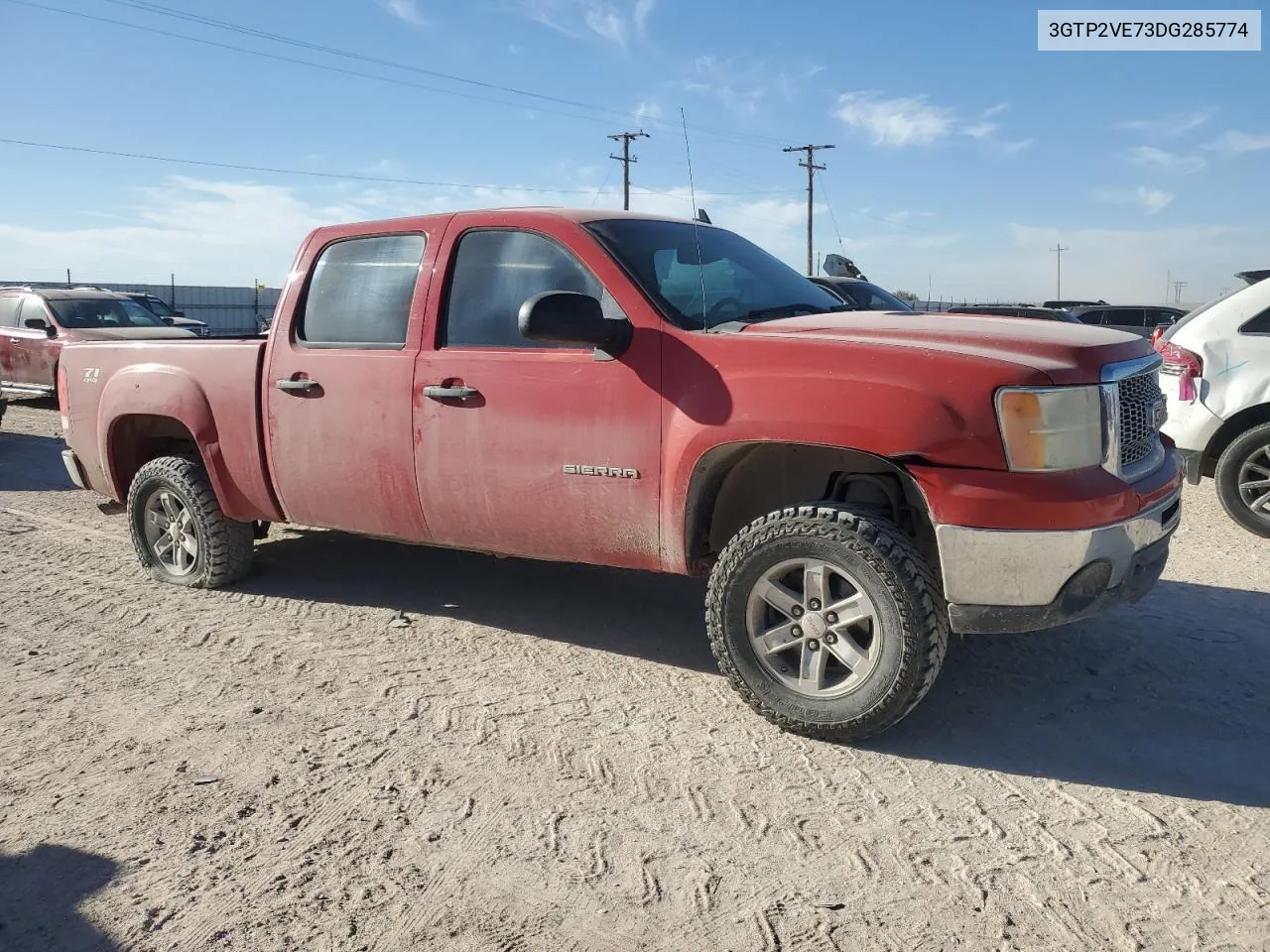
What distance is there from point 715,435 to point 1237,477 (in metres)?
4.78

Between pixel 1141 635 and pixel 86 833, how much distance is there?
14.0 feet

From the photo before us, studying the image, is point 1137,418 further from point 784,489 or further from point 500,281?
point 500,281

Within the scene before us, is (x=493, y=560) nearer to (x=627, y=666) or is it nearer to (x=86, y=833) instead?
(x=627, y=666)

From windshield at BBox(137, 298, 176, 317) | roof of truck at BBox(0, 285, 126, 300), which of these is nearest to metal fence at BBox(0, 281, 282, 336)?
windshield at BBox(137, 298, 176, 317)

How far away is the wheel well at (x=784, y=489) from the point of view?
3658mm

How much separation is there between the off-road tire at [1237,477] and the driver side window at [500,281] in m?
4.93

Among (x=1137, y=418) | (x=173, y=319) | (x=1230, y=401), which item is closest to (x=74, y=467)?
(x=1137, y=418)

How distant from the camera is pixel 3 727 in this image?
148 inches

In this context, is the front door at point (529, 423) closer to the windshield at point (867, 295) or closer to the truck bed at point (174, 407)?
the truck bed at point (174, 407)

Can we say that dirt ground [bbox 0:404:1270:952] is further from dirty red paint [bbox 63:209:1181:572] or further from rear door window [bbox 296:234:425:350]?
rear door window [bbox 296:234:425:350]

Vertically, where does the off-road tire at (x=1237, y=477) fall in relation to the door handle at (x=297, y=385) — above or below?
below

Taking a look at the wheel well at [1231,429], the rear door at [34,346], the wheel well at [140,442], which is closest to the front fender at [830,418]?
the wheel well at [140,442]

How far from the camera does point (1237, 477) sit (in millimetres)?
6703

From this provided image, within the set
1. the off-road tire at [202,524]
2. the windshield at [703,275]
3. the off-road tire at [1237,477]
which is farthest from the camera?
the off-road tire at [1237,477]
